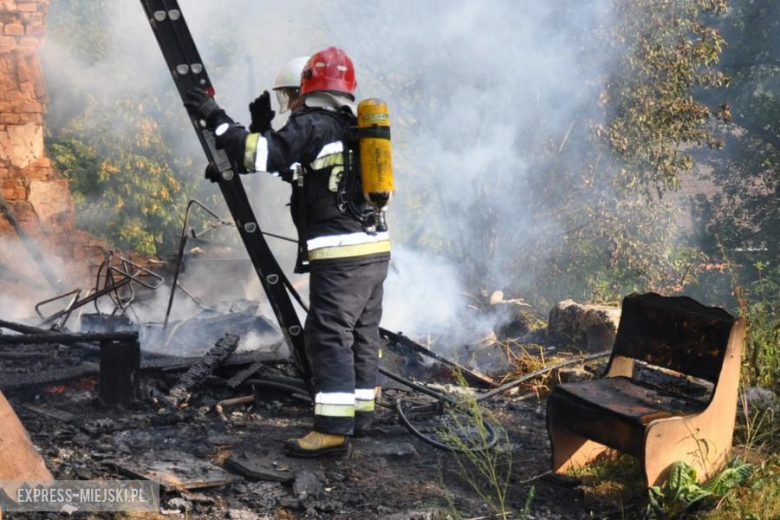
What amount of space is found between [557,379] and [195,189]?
881cm

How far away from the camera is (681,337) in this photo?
4055 millimetres

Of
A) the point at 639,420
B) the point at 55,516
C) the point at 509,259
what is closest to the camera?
the point at 55,516

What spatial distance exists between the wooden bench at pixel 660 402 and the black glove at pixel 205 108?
222cm

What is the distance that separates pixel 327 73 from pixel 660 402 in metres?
2.47

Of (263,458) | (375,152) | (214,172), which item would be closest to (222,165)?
(214,172)

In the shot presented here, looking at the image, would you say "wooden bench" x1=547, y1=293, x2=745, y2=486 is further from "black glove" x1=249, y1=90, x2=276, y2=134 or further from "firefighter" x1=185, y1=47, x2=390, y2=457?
"black glove" x1=249, y1=90, x2=276, y2=134

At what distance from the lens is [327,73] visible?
433 centimetres

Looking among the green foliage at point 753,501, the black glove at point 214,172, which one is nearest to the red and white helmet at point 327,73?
the black glove at point 214,172

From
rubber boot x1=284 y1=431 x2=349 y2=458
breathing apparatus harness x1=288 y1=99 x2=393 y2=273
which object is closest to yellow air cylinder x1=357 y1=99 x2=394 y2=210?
breathing apparatus harness x1=288 y1=99 x2=393 y2=273

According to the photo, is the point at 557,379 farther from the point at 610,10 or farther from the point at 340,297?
the point at 610,10

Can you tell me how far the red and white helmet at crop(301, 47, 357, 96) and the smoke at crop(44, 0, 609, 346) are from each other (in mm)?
5315

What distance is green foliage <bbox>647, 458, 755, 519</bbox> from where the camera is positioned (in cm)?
352

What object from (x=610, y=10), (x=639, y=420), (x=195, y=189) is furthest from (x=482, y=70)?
(x=639, y=420)

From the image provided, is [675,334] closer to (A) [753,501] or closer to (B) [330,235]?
(A) [753,501]
